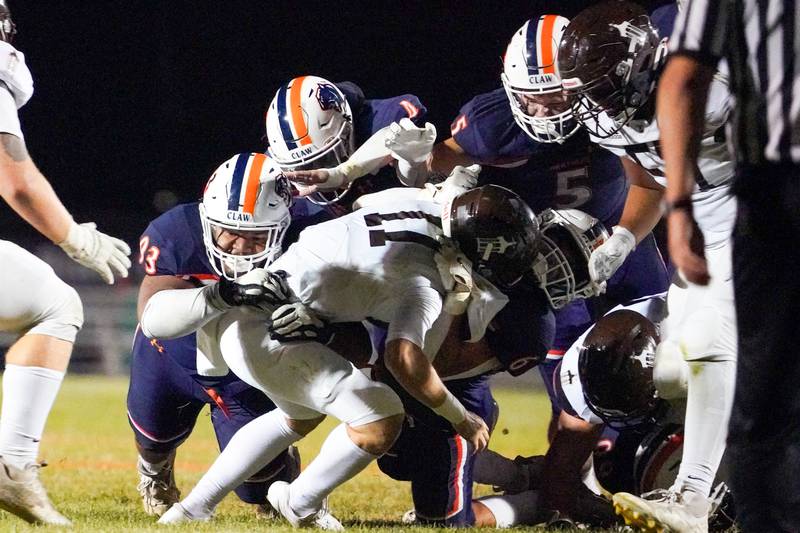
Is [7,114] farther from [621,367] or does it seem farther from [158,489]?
[621,367]

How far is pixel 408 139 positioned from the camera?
159 inches

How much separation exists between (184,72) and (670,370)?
12362 mm

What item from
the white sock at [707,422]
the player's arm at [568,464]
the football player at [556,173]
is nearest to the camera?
the white sock at [707,422]

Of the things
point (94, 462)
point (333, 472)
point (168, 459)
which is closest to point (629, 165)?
point (333, 472)

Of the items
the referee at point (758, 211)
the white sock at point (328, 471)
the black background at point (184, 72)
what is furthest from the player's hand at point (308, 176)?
the black background at point (184, 72)

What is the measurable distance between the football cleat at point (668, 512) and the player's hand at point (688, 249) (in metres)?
1.21

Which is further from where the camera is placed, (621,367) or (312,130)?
(312,130)

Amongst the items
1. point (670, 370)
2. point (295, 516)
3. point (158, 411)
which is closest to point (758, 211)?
point (670, 370)

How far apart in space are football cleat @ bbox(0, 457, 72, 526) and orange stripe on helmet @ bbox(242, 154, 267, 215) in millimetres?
1051

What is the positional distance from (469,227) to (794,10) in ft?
4.86

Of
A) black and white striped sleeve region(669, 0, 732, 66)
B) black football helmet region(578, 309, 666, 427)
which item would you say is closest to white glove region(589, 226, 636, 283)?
black football helmet region(578, 309, 666, 427)

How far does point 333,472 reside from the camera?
11.0 ft

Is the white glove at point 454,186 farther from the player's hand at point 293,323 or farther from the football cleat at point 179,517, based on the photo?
the football cleat at point 179,517

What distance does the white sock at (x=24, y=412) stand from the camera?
3.28 metres
